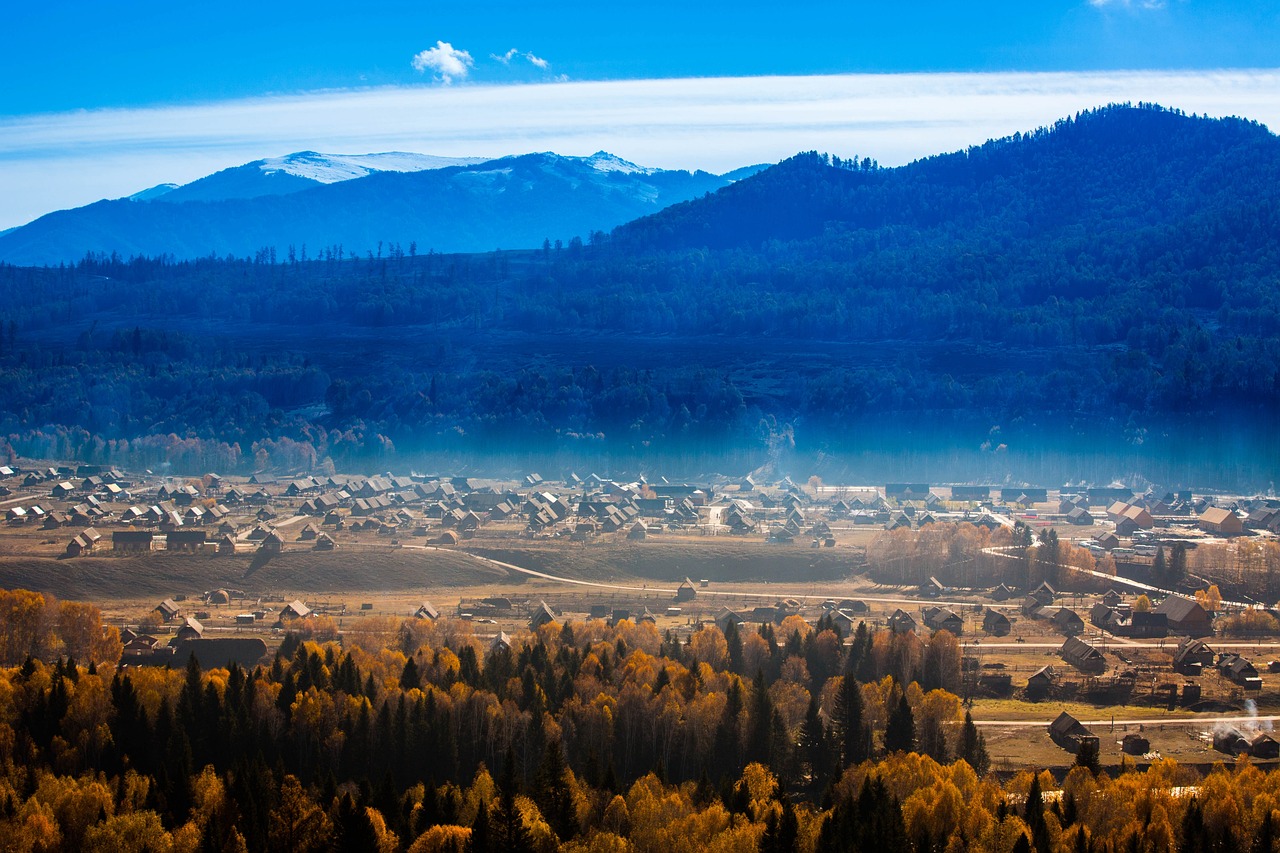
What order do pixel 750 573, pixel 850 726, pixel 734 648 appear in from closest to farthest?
pixel 850 726 → pixel 734 648 → pixel 750 573

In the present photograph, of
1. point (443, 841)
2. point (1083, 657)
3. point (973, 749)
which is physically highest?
point (1083, 657)

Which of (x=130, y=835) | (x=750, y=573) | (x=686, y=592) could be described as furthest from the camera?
(x=750, y=573)

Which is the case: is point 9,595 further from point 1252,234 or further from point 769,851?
point 1252,234

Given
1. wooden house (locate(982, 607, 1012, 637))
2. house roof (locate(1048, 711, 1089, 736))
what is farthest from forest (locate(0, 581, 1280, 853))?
wooden house (locate(982, 607, 1012, 637))

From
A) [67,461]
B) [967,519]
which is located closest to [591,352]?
[67,461]

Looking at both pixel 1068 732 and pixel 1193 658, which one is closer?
pixel 1068 732

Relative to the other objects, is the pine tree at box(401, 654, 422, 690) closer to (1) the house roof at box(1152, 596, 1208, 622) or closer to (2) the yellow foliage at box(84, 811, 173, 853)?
(2) the yellow foliage at box(84, 811, 173, 853)

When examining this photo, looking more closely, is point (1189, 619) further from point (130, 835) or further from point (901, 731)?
point (130, 835)

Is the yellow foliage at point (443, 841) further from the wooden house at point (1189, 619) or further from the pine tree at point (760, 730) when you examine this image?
the wooden house at point (1189, 619)

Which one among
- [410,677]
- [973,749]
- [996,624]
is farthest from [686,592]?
[973,749]
